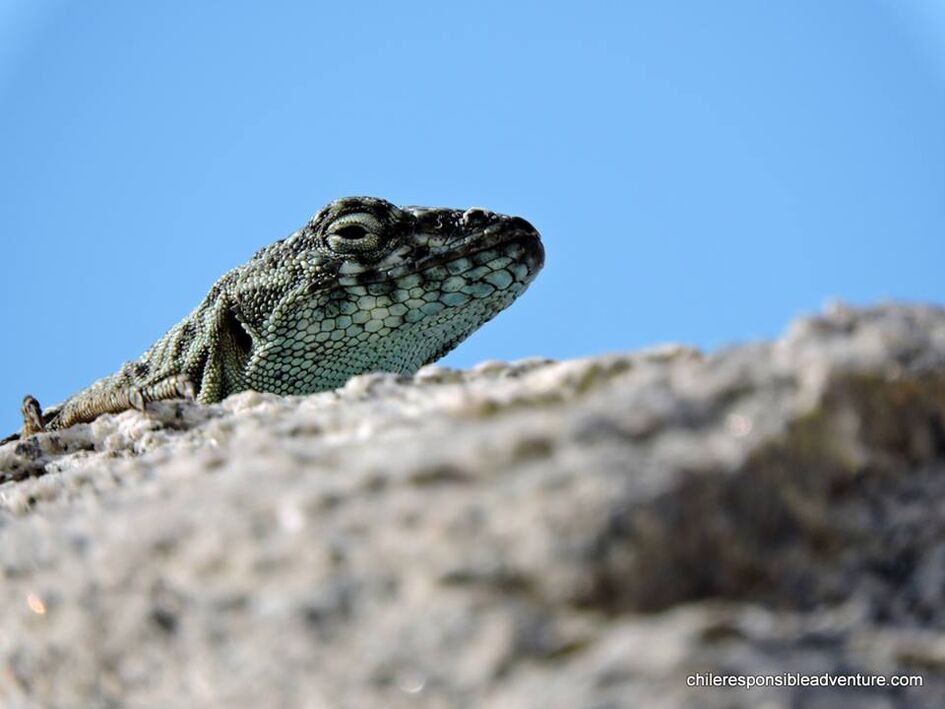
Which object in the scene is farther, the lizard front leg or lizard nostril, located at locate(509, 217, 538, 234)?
lizard nostril, located at locate(509, 217, 538, 234)

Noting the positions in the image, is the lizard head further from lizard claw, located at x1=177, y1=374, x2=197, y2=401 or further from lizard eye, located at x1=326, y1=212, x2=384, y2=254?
lizard claw, located at x1=177, y1=374, x2=197, y2=401

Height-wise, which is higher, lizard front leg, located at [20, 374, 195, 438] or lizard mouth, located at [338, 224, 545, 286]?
lizard mouth, located at [338, 224, 545, 286]

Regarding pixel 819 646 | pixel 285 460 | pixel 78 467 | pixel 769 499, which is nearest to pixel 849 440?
pixel 769 499

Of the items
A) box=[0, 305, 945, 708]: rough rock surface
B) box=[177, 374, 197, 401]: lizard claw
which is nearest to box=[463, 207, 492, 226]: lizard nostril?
box=[177, 374, 197, 401]: lizard claw

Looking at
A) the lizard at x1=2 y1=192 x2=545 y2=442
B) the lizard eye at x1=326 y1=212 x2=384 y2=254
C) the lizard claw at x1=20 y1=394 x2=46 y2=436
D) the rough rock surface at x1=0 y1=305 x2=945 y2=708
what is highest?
the lizard eye at x1=326 y1=212 x2=384 y2=254

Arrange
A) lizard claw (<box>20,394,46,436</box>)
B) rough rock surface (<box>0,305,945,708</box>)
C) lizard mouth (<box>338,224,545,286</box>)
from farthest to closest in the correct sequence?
lizard mouth (<box>338,224,545,286</box>) < lizard claw (<box>20,394,46,436</box>) < rough rock surface (<box>0,305,945,708</box>)

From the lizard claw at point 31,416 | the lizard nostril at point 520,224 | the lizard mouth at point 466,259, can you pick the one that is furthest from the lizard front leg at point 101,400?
the lizard nostril at point 520,224

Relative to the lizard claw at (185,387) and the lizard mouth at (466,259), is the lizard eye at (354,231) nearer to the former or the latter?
the lizard mouth at (466,259)
